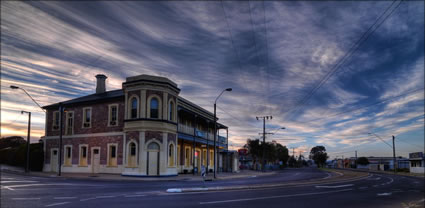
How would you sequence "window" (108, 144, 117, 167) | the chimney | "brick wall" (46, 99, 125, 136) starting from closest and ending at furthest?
"window" (108, 144, 117, 167), "brick wall" (46, 99, 125, 136), the chimney

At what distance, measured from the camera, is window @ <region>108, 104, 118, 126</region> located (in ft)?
114

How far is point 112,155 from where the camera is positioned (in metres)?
34.3

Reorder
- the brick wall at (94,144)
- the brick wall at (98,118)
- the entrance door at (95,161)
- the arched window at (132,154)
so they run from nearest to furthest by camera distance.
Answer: the arched window at (132,154) → the brick wall at (94,144) → the brick wall at (98,118) → the entrance door at (95,161)

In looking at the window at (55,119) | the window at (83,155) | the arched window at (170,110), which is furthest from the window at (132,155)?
the window at (55,119)

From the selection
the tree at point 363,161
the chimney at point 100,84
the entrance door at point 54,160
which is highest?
the chimney at point 100,84

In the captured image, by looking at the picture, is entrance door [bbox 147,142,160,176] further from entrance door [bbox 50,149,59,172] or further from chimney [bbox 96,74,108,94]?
chimney [bbox 96,74,108,94]

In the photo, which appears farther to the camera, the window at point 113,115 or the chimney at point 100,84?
the chimney at point 100,84

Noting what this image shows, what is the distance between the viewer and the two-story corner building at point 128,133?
31.5 meters

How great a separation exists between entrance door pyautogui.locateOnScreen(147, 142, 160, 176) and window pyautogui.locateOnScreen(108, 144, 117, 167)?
5154 millimetres

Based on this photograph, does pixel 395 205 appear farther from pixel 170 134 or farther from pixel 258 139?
pixel 258 139

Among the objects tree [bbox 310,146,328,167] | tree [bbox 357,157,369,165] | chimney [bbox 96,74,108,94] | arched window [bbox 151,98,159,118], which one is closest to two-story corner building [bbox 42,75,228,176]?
arched window [bbox 151,98,159,118]

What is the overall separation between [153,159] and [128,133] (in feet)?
12.9

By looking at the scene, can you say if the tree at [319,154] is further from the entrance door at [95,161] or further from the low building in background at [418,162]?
the entrance door at [95,161]

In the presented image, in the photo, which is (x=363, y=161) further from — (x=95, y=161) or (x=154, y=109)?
(x=95, y=161)
